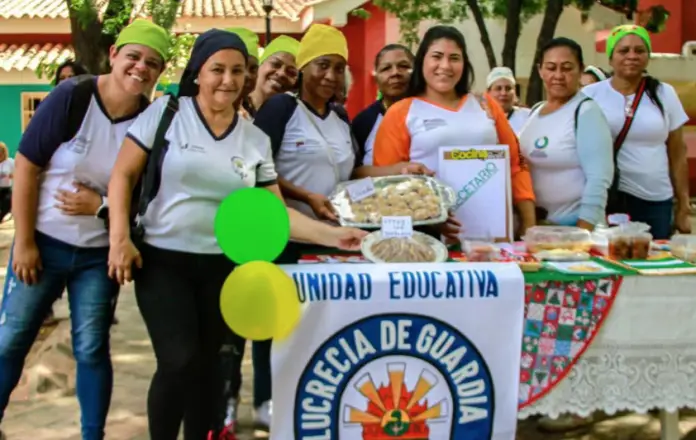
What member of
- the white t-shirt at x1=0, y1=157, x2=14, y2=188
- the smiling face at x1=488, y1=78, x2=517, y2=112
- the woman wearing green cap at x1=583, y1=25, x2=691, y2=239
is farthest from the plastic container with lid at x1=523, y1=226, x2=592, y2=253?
the white t-shirt at x1=0, y1=157, x2=14, y2=188

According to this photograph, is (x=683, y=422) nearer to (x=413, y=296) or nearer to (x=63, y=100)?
(x=413, y=296)

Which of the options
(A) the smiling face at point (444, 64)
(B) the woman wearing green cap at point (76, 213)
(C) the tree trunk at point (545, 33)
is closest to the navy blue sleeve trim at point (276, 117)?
(B) the woman wearing green cap at point (76, 213)

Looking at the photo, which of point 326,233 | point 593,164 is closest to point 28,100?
point 326,233

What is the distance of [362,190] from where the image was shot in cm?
317

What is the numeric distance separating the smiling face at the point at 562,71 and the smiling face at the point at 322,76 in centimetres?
100

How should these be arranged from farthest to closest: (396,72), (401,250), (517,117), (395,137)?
(517,117)
(396,72)
(395,137)
(401,250)

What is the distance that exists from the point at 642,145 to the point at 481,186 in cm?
118

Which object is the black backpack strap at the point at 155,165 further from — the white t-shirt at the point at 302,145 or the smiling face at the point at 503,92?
the smiling face at the point at 503,92

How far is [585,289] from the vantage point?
9.13 feet

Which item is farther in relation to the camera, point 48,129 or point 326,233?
point 326,233

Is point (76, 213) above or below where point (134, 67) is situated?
below

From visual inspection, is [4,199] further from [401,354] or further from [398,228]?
[401,354]

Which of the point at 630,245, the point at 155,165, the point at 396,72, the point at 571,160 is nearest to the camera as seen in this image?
the point at 155,165

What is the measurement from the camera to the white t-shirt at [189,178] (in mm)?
2693
